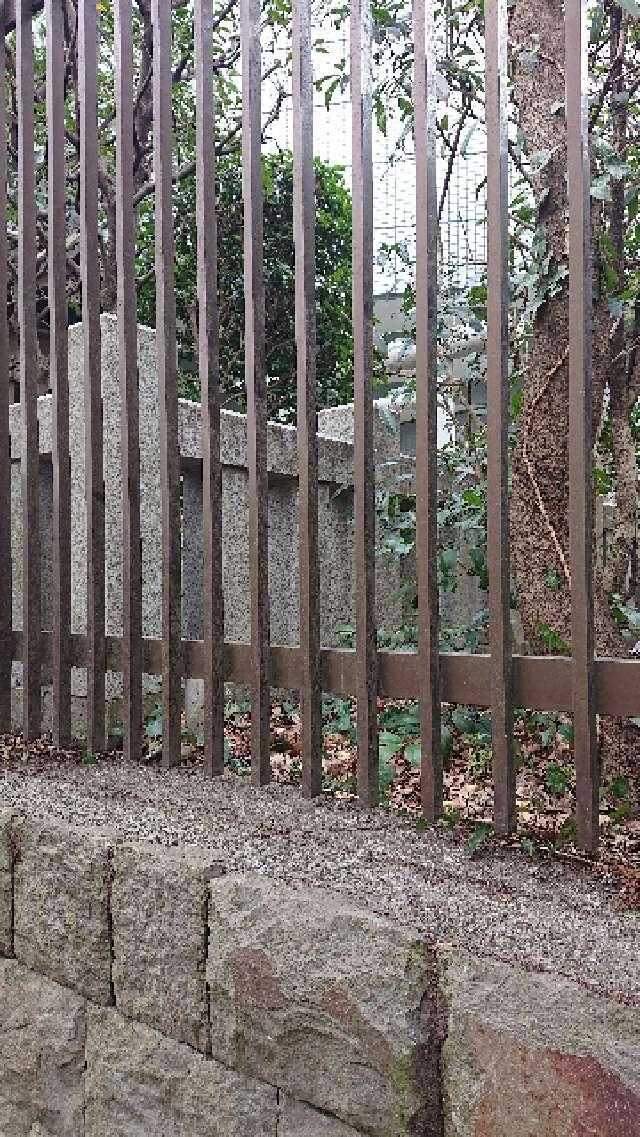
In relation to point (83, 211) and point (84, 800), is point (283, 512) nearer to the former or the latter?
point (83, 211)

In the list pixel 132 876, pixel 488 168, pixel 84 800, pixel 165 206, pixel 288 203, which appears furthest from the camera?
pixel 288 203

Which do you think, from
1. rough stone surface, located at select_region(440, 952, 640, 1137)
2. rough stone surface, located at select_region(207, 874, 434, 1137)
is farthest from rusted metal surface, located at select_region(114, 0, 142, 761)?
rough stone surface, located at select_region(440, 952, 640, 1137)

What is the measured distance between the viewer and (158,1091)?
186 cm

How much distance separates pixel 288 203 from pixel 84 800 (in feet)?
17.9

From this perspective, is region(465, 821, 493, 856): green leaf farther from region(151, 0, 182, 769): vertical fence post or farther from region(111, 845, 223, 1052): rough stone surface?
region(151, 0, 182, 769): vertical fence post

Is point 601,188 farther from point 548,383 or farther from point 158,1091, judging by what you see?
point 158,1091

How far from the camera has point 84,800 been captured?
2.27m

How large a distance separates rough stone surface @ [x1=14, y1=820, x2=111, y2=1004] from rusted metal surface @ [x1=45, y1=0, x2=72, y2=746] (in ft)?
1.92

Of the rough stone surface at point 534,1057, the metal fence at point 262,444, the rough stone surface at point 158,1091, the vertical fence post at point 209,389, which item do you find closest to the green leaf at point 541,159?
the metal fence at point 262,444

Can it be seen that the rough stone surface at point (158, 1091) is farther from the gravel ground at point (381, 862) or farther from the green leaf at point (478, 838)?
the green leaf at point (478, 838)

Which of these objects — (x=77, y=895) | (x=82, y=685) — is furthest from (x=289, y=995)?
(x=82, y=685)

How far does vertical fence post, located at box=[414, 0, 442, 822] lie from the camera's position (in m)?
1.88

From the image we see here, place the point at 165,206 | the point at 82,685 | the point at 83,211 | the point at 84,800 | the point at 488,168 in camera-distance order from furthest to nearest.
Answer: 1. the point at 82,685
2. the point at 83,211
3. the point at 165,206
4. the point at 84,800
5. the point at 488,168

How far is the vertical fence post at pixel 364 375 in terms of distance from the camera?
1.97 meters
